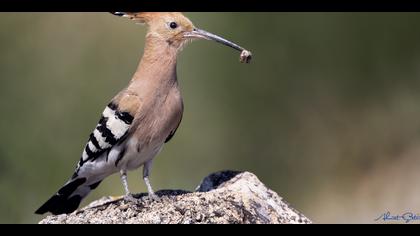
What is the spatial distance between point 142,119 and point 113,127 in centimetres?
12

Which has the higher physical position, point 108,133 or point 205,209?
point 108,133

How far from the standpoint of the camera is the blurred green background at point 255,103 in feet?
15.8

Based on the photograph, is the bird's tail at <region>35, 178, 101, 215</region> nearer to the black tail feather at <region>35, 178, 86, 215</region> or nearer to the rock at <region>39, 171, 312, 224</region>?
the black tail feather at <region>35, 178, 86, 215</region>

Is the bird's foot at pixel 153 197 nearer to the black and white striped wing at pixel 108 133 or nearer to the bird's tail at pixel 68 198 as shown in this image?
the black and white striped wing at pixel 108 133

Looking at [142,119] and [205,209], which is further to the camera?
[142,119]

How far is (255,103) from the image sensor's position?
5.00 meters

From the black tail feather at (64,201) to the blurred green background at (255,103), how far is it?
4.28 ft

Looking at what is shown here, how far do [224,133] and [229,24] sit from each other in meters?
0.70

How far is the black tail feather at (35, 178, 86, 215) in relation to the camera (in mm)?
3254

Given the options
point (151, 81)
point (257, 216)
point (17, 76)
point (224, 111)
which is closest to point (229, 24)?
point (224, 111)

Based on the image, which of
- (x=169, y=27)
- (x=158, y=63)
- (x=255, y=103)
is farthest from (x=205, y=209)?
(x=255, y=103)

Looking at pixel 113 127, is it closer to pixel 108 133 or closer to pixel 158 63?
pixel 108 133

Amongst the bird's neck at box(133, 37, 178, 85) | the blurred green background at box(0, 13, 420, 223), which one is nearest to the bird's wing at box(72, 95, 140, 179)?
the bird's neck at box(133, 37, 178, 85)
